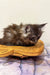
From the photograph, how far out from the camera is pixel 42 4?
2.54 feet

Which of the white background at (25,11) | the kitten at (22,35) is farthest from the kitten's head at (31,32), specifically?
the white background at (25,11)

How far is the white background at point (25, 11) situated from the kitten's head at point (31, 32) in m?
0.25

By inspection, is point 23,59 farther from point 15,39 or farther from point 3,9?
point 3,9

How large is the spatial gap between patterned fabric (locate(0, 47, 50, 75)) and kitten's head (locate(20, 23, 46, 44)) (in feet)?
0.31

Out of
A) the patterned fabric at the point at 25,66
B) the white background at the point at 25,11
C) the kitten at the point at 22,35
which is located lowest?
the patterned fabric at the point at 25,66

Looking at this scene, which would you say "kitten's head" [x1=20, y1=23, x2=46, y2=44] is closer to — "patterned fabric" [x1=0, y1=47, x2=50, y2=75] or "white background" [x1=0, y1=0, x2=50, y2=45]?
"patterned fabric" [x1=0, y1=47, x2=50, y2=75]

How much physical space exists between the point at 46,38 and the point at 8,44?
1.23 ft

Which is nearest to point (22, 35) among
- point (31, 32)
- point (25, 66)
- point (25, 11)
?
point (31, 32)

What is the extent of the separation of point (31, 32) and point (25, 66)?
0.17 meters

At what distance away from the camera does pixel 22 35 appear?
0.52 m

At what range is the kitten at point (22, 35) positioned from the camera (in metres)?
0.52

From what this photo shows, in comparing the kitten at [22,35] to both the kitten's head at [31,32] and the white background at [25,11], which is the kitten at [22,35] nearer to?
the kitten's head at [31,32]

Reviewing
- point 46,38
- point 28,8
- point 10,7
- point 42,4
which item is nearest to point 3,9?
point 10,7

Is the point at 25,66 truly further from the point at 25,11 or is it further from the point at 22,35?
the point at 25,11
